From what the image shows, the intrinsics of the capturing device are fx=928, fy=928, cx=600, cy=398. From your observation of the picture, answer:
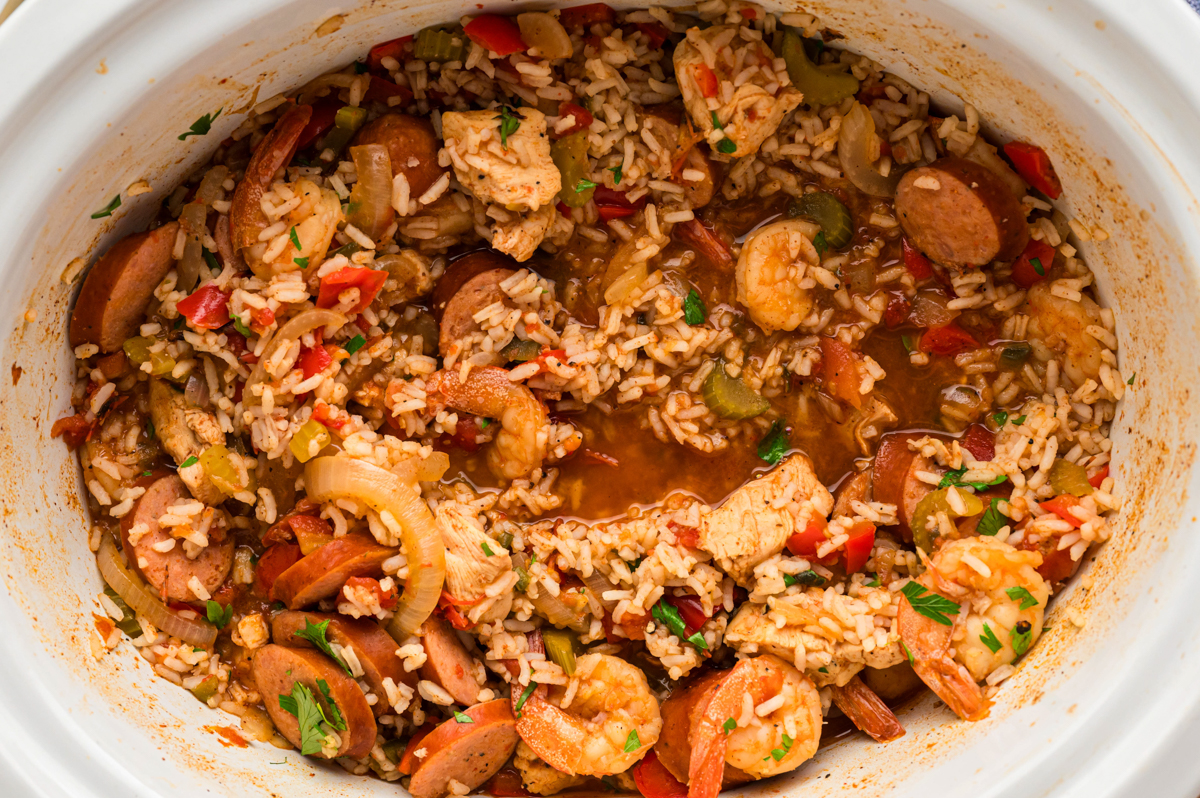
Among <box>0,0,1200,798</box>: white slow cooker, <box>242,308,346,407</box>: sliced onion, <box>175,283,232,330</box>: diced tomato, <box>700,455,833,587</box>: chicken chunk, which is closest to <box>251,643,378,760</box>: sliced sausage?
<box>0,0,1200,798</box>: white slow cooker

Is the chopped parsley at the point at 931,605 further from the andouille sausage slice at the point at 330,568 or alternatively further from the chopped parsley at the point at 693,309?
the andouille sausage slice at the point at 330,568

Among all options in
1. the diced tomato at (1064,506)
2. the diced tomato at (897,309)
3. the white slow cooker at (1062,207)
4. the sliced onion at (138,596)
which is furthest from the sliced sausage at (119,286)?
the diced tomato at (1064,506)

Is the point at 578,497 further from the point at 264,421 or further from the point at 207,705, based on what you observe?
the point at 207,705

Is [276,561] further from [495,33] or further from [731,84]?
[731,84]

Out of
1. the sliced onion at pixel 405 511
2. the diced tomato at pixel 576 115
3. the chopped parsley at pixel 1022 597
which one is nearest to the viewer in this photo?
the chopped parsley at pixel 1022 597

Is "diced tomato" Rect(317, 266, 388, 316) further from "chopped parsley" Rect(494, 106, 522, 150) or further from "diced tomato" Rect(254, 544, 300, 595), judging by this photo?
"diced tomato" Rect(254, 544, 300, 595)

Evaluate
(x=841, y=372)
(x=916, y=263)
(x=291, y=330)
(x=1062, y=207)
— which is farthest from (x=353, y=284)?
(x=1062, y=207)
